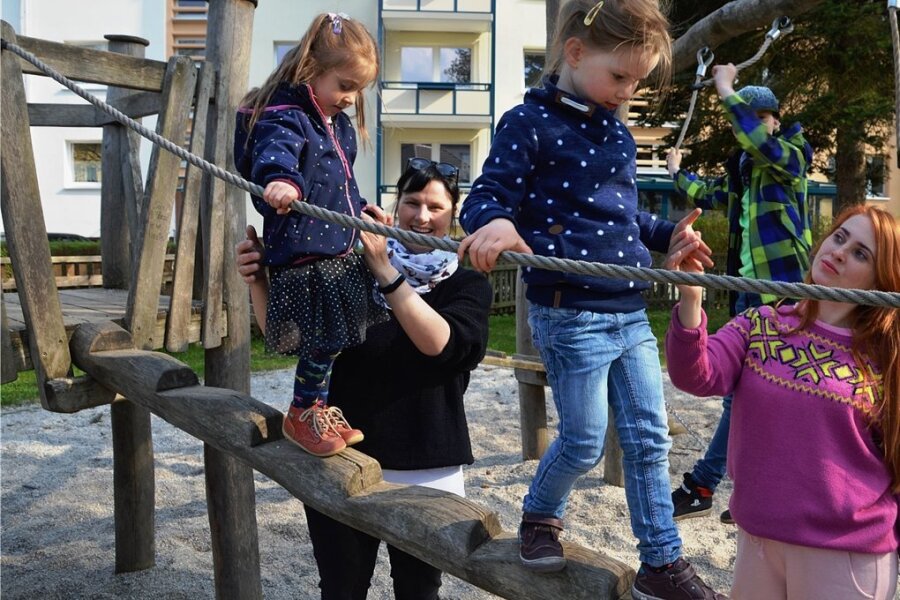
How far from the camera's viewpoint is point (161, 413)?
115 inches

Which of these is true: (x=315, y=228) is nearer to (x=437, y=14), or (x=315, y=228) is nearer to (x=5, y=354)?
(x=5, y=354)

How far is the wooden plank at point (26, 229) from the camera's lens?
2879mm

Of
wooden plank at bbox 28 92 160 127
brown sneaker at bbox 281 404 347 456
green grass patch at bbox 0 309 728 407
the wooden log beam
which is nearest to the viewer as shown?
brown sneaker at bbox 281 404 347 456

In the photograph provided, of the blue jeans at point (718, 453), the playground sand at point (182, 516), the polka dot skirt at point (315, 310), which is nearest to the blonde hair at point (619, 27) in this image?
the polka dot skirt at point (315, 310)

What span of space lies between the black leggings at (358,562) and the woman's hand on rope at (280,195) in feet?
2.91

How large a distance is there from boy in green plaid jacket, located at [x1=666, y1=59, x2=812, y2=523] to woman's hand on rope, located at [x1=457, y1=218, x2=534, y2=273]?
7.08ft

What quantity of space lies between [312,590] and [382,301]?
187 cm

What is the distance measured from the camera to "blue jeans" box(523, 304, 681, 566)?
6.55 feet

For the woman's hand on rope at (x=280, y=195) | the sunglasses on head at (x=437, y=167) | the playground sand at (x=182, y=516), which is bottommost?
the playground sand at (x=182, y=516)

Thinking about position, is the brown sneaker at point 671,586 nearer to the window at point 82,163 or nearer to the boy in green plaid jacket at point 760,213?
the boy in green plaid jacket at point 760,213

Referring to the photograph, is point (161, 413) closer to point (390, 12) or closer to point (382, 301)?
point (382, 301)

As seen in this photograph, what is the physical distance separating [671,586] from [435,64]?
19.1 m

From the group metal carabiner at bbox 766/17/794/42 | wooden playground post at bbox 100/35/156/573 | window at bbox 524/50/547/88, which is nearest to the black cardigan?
wooden playground post at bbox 100/35/156/573

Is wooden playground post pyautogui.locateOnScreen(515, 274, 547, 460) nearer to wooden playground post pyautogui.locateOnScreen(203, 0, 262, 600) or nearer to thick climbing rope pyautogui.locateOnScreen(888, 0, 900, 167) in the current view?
wooden playground post pyautogui.locateOnScreen(203, 0, 262, 600)
